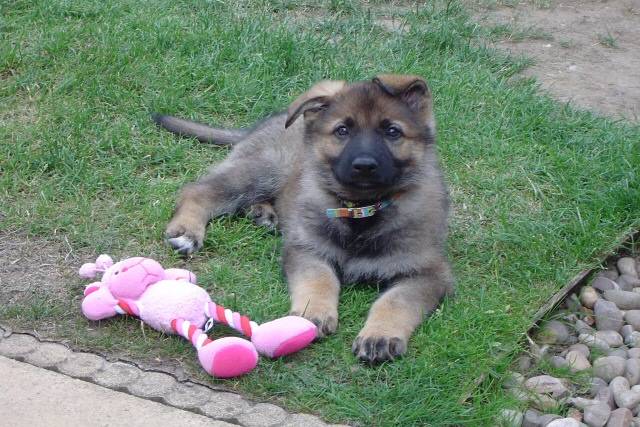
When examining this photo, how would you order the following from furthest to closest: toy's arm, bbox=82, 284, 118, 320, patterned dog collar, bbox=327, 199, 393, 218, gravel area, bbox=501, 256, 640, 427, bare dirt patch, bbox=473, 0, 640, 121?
bare dirt patch, bbox=473, 0, 640, 121 < patterned dog collar, bbox=327, 199, 393, 218 < toy's arm, bbox=82, 284, 118, 320 < gravel area, bbox=501, 256, 640, 427

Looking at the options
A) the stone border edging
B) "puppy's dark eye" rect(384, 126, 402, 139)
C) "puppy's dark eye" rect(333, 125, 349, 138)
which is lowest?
the stone border edging

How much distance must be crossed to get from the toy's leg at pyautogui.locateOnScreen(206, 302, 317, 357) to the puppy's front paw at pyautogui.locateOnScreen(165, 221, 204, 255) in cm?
70

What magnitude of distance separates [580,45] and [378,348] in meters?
4.19

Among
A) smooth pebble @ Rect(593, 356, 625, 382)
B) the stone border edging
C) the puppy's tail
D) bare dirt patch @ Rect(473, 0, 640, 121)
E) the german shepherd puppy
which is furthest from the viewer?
bare dirt patch @ Rect(473, 0, 640, 121)

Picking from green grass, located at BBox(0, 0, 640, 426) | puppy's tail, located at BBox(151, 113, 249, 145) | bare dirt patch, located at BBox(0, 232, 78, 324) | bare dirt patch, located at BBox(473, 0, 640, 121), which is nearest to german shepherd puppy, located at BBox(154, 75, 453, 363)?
green grass, located at BBox(0, 0, 640, 426)

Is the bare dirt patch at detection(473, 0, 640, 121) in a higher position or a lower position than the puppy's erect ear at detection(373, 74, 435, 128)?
lower

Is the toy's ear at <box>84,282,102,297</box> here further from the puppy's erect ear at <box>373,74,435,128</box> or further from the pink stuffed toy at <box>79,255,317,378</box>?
the puppy's erect ear at <box>373,74,435,128</box>

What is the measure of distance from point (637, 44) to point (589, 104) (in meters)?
1.27

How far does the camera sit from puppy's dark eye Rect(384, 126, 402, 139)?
12.2ft

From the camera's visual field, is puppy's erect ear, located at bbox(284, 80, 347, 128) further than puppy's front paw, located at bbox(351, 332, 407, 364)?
Yes

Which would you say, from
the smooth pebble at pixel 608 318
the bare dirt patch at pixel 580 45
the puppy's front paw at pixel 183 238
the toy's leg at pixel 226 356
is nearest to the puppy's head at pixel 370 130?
the puppy's front paw at pixel 183 238

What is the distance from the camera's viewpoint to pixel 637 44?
6676 millimetres

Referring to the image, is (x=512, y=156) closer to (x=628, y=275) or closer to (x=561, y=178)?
(x=561, y=178)

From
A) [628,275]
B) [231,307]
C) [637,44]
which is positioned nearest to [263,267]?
[231,307]
